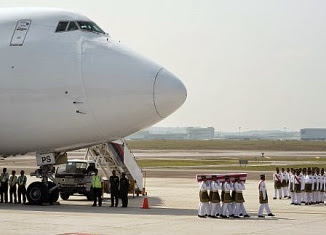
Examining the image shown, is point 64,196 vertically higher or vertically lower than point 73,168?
lower

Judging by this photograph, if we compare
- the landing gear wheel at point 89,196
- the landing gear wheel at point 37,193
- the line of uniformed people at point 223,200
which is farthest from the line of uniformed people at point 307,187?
the landing gear wheel at point 37,193

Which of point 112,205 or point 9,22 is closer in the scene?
point 9,22

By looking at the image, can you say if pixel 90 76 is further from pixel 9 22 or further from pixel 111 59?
pixel 9 22

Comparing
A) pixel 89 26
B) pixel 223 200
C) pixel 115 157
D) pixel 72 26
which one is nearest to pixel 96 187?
pixel 115 157

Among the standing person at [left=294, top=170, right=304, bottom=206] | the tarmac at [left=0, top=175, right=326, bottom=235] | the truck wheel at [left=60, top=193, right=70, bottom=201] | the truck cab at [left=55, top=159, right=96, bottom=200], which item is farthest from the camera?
the truck wheel at [left=60, top=193, right=70, bottom=201]

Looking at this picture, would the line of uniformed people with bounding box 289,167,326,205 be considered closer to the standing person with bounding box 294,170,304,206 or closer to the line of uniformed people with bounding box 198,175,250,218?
the standing person with bounding box 294,170,304,206

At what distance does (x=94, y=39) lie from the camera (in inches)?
1145

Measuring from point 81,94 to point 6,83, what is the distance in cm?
312

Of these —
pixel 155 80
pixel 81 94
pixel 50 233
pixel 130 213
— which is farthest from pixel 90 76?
pixel 50 233

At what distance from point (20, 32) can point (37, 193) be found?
645cm

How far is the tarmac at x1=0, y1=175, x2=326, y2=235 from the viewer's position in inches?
890

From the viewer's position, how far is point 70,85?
28250mm

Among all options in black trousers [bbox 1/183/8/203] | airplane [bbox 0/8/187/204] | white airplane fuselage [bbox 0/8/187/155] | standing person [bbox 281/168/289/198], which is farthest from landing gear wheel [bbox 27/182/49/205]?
standing person [bbox 281/168/289/198]

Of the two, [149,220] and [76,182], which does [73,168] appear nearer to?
[76,182]
